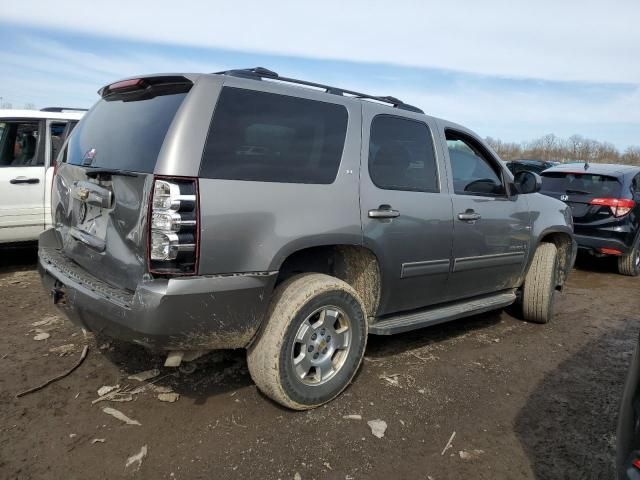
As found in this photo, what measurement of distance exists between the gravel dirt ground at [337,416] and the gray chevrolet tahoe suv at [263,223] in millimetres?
314

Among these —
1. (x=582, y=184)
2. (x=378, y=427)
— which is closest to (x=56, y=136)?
(x=378, y=427)

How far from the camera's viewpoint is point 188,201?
2346 mm

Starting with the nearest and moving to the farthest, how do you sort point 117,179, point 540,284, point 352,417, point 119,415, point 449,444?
point 117,179 → point 449,444 → point 119,415 → point 352,417 → point 540,284

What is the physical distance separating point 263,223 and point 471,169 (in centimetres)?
223

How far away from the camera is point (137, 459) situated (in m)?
2.46

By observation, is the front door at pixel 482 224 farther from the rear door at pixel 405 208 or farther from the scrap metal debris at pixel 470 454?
the scrap metal debris at pixel 470 454

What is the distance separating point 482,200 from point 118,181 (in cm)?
272

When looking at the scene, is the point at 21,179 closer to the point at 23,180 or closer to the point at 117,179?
the point at 23,180

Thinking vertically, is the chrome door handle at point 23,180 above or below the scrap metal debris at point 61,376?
above

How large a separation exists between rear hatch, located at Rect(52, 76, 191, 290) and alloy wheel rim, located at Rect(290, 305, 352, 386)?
998mm

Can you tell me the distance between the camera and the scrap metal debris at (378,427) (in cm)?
280

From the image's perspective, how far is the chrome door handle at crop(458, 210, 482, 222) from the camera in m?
3.72

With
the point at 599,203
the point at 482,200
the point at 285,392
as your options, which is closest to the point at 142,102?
the point at 285,392

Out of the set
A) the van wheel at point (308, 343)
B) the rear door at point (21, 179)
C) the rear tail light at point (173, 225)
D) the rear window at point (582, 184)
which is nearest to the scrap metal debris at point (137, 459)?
the van wheel at point (308, 343)
